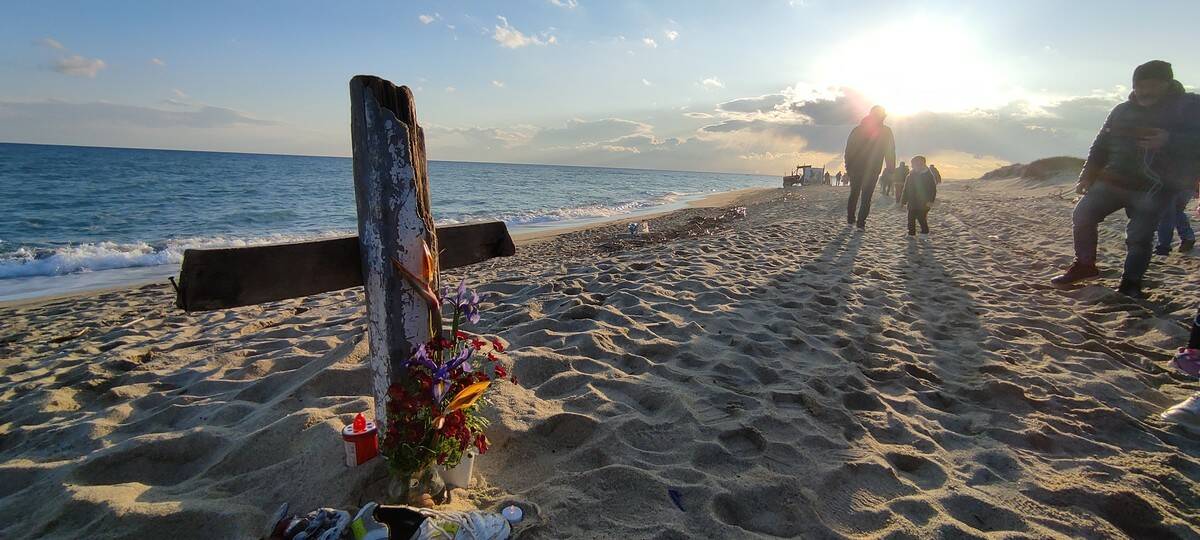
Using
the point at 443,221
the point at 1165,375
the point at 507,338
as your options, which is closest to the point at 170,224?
the point at 443,221

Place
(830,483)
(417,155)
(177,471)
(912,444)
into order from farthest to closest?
(912,444), (177,471), (830,483), (417,155)

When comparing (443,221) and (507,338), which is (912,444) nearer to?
(507,338)

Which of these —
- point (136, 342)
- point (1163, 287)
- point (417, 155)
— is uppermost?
point (417, 155)

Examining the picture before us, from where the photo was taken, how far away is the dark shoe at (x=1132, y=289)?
4763mm

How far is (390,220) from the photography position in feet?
5.71

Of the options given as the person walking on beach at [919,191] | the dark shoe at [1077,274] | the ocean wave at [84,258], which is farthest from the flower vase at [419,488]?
the person walking on beach at [919,191]

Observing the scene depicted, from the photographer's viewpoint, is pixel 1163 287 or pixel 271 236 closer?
pixel 1163 287

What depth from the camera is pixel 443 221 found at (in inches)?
717

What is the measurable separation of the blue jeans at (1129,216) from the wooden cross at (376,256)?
6.07 m

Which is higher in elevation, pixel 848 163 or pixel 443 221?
pixel 848 163

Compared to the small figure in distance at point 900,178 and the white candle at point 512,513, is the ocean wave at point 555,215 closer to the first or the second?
the small figure in distance at point 900,178

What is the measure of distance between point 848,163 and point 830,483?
9.21 m

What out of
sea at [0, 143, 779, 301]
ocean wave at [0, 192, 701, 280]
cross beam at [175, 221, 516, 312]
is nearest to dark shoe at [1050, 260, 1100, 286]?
cross beam at [175, 221, 516, 312]

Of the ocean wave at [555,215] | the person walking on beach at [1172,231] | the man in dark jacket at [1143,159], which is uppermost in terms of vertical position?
the man in dark jacket at [1143,159]
